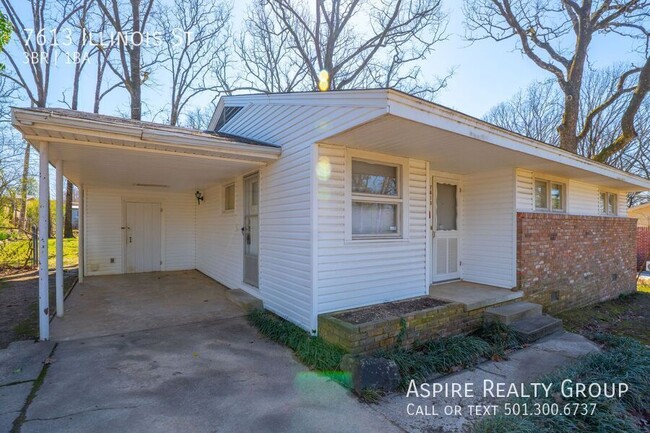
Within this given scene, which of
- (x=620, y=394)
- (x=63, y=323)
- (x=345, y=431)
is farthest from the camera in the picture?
(x=63, y=323)

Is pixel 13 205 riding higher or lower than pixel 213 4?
lower

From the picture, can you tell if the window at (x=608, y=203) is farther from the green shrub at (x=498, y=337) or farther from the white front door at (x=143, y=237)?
the white front door at (x=143, y=237)

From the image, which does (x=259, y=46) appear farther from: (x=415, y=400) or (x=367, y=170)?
(x=415, y=400)

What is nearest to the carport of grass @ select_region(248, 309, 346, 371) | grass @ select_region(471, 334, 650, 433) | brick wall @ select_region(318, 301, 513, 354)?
grass @ select_region(248, 309, 346, 371)

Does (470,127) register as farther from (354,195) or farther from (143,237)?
(143,237)

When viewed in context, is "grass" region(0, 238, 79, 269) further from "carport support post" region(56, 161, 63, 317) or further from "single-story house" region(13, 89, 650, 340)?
"carport support post" region(56, 161, 63, 317)

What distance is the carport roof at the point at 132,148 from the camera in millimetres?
3717

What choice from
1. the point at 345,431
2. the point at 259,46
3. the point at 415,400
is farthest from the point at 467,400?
the point at 259,46

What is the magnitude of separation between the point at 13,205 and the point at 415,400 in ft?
57.3

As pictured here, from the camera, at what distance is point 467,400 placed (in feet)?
10.4

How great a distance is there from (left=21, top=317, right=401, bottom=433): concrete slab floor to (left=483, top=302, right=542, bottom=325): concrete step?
2.98 meters

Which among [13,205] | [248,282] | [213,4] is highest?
[213,4]

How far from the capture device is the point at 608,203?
9.41 meters

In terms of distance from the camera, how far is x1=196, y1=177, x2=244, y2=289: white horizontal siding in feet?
22.5
